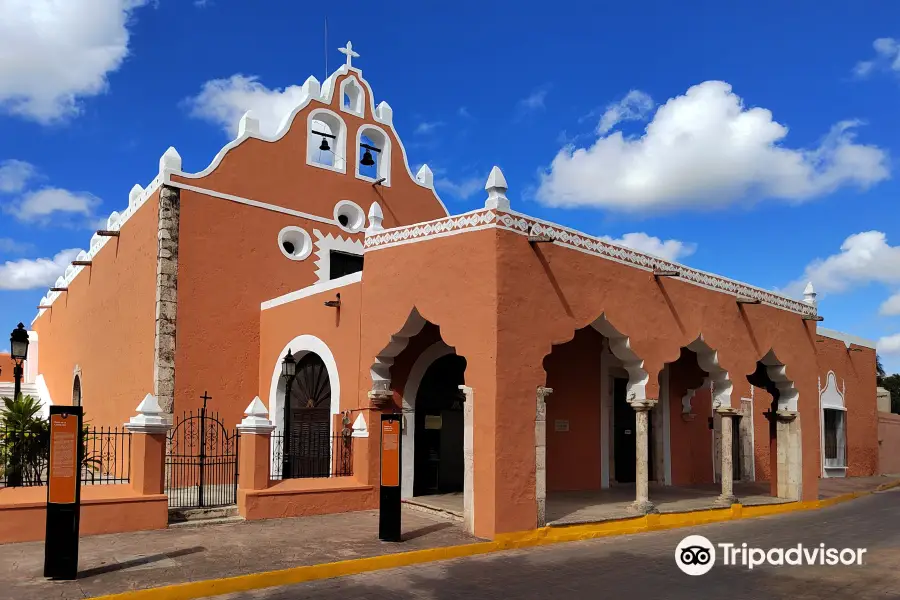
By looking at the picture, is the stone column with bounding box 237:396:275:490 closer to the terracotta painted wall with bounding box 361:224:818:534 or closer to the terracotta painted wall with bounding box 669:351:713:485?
the terracotta painted wall with bounding box 361:224:818:534

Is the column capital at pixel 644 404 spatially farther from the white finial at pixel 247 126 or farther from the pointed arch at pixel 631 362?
the white finial at pixel 247 126

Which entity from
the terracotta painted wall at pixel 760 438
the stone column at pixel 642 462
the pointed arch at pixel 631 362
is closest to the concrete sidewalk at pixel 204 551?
the stone column at pixel 642 462

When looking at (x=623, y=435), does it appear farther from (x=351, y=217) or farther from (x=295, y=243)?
(x=295, y=243)

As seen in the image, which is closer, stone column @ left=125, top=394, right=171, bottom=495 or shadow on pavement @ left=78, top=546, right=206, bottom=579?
shadow on pavement @ left=78, top=546, right=206, bottom=579

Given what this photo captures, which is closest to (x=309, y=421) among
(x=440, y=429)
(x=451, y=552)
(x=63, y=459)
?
(x=440, y=429)

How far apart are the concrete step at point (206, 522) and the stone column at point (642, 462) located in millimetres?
5772

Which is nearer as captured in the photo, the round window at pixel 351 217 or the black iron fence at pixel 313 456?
the black iron fence at pixel 313 456

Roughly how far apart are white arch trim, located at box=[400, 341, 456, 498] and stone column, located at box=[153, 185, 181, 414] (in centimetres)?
442

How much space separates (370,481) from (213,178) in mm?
6877

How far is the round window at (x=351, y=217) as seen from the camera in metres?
16.6

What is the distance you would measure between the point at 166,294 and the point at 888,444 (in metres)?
22.5

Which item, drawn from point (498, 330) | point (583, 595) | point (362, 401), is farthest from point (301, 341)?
point (583, 595)

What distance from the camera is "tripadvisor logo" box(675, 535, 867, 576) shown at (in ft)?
27.6

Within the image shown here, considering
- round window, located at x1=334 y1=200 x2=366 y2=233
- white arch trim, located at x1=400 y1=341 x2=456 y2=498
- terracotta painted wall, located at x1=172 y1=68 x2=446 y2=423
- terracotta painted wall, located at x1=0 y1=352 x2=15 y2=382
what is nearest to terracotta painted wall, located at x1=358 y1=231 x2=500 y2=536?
white arch trim, located at x1=400 y1=341 x2=456 y2=498
